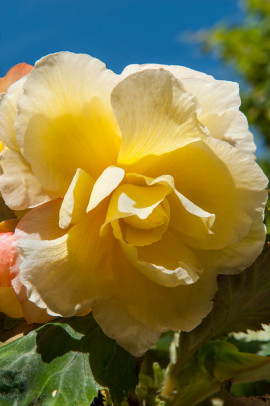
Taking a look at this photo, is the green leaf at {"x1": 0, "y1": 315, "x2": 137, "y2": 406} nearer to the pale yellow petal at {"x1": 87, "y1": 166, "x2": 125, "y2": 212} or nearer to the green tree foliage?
the pale yellow petal at {"x1": 87, "y1": 166, "x2": 125, "y2": 212}

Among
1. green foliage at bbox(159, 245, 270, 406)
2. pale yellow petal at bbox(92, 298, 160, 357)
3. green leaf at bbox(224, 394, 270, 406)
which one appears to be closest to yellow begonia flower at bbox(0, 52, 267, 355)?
pale yellow petal at bbox(92, 298, 160, 357)

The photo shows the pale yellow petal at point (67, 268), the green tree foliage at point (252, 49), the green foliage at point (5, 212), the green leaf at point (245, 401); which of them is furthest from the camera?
the green tree foliage at point (252, 49)

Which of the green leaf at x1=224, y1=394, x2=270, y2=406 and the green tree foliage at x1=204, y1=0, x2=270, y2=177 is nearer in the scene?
the green leaf at x1=224, y1=394, x2=270, y2=406

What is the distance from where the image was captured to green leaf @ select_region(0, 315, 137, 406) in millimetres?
619

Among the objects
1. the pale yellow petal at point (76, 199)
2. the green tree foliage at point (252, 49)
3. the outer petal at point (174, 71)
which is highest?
the green tree foliage at point (252, 49)

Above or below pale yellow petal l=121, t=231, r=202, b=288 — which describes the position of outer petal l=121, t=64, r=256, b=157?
above

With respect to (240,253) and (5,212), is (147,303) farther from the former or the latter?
(5,212)

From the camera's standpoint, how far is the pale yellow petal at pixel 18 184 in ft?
1.90

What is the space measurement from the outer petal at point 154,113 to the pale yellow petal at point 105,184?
3 centimetres

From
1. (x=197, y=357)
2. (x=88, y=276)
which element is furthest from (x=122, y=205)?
(x=197, y=357)

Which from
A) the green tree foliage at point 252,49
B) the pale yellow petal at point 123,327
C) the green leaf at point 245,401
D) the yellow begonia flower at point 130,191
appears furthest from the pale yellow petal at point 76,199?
the green tree foliage at point 252,49

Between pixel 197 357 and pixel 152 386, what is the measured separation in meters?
0.08

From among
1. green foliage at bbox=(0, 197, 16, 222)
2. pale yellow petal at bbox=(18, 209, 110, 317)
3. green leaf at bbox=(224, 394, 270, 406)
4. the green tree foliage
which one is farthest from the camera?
the green tree foliage

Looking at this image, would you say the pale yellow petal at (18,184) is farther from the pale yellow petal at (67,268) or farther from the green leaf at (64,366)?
the green leaf at (64,366)
